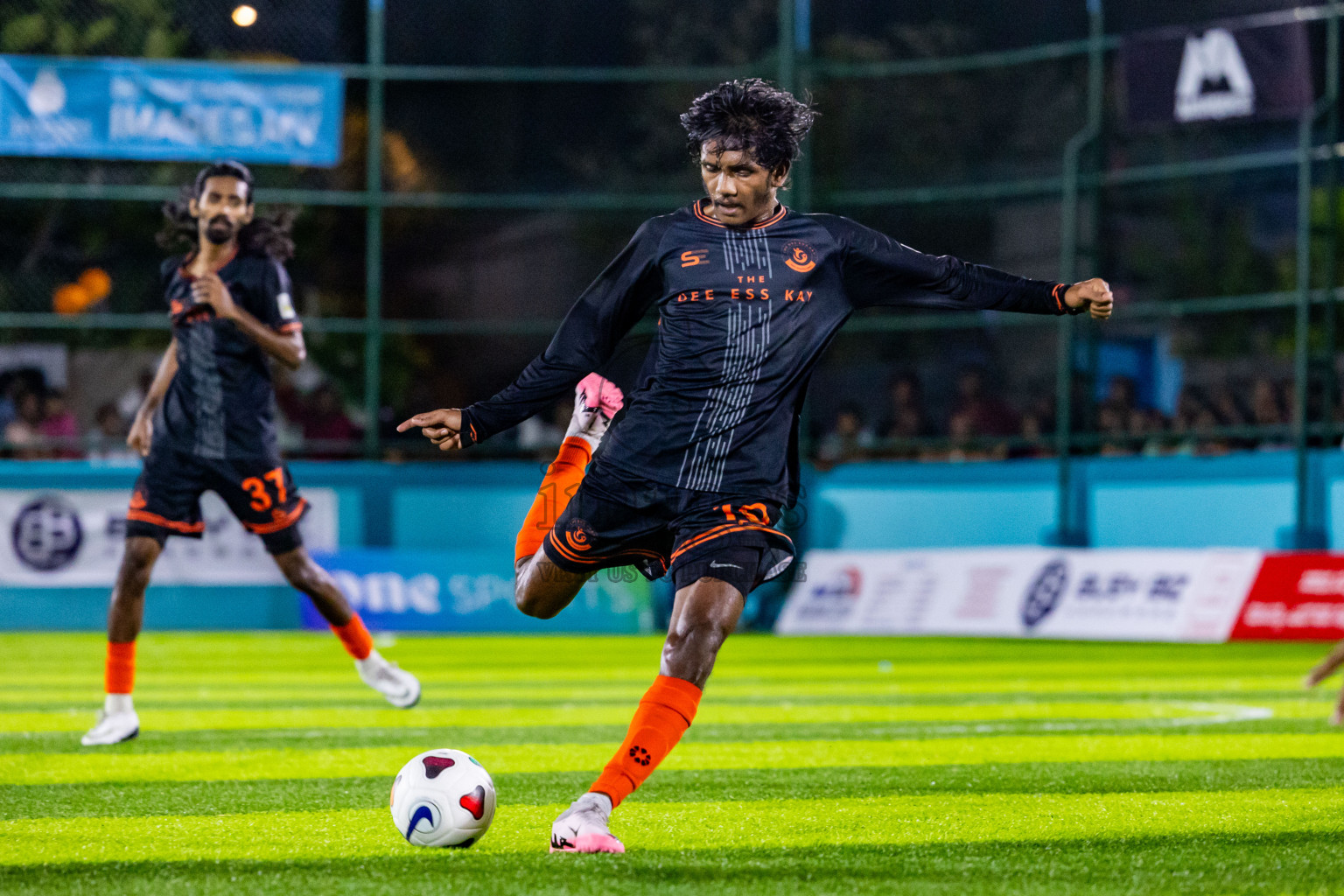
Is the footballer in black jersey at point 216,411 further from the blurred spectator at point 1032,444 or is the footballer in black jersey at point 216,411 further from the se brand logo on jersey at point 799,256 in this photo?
the blurred spectator at point 1032,444

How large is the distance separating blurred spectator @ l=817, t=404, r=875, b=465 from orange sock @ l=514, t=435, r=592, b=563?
530 inches

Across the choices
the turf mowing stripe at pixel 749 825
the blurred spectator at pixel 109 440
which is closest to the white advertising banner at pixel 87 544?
the blurred spectator at pixel 109 440

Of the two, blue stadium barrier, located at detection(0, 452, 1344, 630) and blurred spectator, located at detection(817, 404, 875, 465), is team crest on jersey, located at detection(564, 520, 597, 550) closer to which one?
blue stadium barrier, located at detection(0, 452, 1344, 630)

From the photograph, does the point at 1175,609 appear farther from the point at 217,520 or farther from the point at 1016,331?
the point at 217,520

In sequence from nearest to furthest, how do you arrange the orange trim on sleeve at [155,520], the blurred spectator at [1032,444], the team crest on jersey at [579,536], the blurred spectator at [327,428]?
the team crest on jersey at [579,536] < the orange trim on sleeve at [155,520] < the blurred spectator at [1032,444] < the blurred spectator at [327,428]

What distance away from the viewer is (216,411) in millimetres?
7590

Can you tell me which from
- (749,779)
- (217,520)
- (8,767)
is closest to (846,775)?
(749,779)

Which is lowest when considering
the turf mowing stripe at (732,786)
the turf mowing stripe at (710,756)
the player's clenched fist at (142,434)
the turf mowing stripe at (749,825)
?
the turf mowing stripe at (710,756)

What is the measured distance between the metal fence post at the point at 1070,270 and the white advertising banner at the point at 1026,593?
59.7 inches

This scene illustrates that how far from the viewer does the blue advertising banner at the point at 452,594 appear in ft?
57.5

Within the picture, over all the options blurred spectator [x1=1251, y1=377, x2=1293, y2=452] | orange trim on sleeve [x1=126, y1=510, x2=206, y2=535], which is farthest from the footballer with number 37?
blurred spectator [x1=1251, y1=377, x2=1293, y2=452]

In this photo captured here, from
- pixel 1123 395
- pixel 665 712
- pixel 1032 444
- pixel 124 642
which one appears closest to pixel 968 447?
pixel 1032 444

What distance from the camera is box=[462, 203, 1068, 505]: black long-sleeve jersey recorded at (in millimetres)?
5020

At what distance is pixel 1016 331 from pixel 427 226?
274 inches
